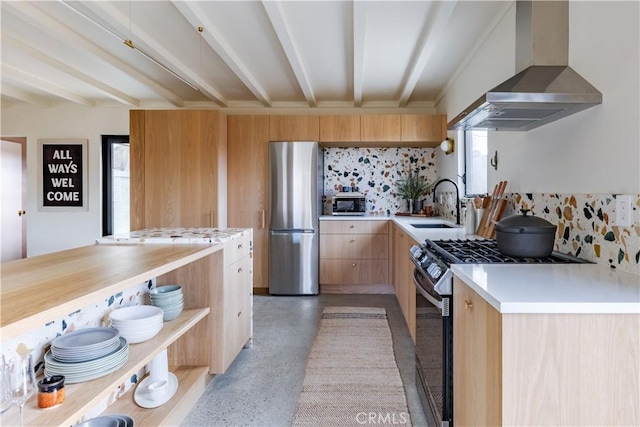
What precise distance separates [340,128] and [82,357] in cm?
352

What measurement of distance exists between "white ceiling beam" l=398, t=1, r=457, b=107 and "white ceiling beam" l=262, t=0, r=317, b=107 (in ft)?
3.49

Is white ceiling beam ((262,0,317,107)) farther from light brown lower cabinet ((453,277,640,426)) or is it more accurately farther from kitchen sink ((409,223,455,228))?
light brown lower cabinet ((453,277,640,426))

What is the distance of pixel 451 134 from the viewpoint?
12.8 feet

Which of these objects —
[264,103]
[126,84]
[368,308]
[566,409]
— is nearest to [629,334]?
[566,409]

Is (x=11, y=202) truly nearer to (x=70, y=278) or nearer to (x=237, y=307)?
(x=237, y=307)

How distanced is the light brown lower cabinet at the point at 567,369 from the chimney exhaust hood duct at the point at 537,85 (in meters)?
0.96

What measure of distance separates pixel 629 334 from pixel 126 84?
16.3 ft

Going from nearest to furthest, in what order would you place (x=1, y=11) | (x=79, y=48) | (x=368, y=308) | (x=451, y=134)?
(x=1, y=11), (x=79, y=48), (x=368, y=308), (x=451, y=134)

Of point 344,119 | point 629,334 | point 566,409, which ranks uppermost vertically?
point 344,119

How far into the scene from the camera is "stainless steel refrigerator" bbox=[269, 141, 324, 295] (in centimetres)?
413

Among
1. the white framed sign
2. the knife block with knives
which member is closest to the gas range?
the knife block with knives

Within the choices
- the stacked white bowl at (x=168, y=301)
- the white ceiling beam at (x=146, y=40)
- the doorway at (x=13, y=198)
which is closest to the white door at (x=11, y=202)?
the doorway at (x=13, y=198)

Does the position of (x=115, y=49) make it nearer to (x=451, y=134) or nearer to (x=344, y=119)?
(x=344, y=119)

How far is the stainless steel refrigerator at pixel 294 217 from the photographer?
4133mm
